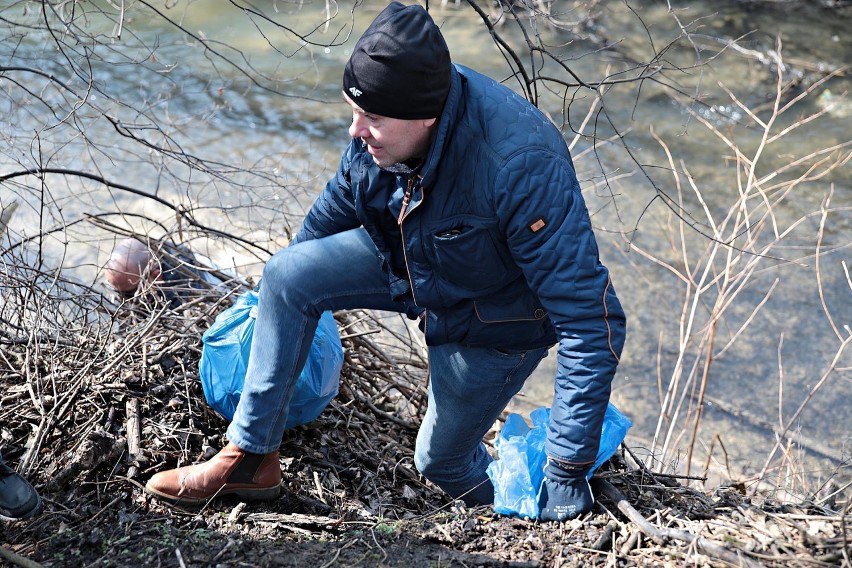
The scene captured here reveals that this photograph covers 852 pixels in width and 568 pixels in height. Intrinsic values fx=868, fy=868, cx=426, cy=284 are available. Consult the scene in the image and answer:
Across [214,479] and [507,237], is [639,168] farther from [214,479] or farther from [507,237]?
[214,479]

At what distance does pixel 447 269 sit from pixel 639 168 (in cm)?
370

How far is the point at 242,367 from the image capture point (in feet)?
10.0

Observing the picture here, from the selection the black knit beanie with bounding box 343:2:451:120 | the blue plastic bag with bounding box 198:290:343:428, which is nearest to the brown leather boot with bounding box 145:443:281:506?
the blue plastic bag with bounding box 198:290:343:428

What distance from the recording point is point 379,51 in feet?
7.16

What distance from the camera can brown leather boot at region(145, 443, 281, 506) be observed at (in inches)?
109

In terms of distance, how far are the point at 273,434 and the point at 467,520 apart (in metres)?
0.68

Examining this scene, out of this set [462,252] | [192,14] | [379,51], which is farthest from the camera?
[192,14]

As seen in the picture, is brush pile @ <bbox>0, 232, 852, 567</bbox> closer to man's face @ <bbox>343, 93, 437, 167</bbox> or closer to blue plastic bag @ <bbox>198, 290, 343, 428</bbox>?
blue plastic bag @ <bbox>198, 290, 343, 428</bbox>

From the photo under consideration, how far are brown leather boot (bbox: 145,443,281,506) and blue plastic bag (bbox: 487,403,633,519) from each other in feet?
2.52

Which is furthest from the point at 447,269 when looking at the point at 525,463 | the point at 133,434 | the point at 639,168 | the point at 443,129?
the point at 639,168

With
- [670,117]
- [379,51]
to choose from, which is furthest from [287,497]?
[670,117]

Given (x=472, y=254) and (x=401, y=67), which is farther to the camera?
(x=472, y=254)

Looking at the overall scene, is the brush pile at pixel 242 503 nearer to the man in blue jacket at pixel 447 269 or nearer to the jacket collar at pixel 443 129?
the man in blue jacket at pixel 447 269

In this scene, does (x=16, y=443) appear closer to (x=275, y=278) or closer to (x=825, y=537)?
(x=275, y=278)
